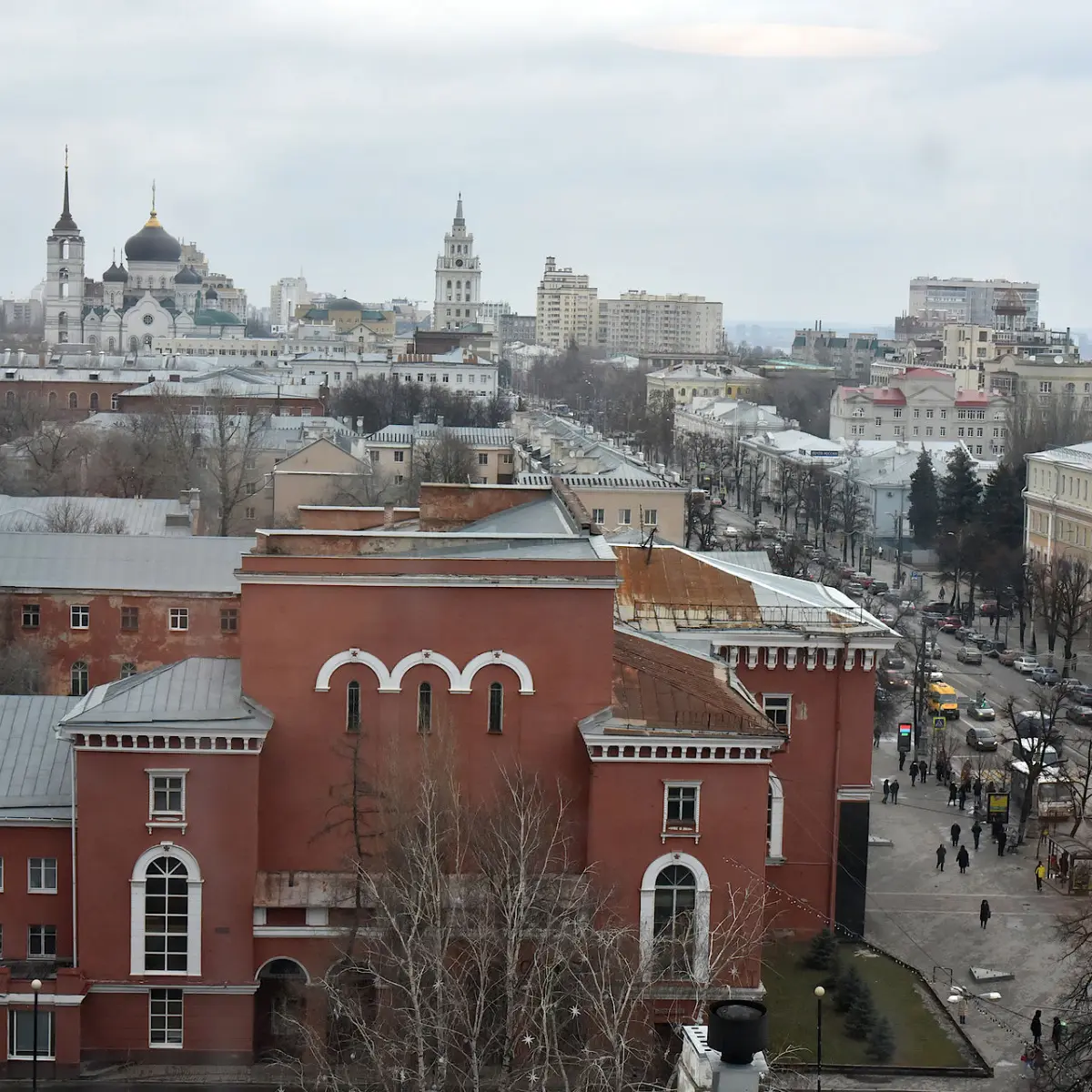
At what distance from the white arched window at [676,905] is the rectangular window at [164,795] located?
4.88 meters

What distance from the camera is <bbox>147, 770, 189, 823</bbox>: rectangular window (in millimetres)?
20859

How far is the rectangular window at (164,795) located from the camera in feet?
68.4

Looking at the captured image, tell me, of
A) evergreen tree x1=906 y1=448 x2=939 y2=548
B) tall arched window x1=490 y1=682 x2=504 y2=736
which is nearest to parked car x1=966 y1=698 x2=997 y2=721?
tall arched window x1=490 y1=682 x2=504 y2=736

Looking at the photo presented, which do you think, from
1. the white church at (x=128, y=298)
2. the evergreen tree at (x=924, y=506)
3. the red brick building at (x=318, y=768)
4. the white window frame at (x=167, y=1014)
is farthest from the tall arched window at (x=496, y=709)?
the white church at (x=128, y=298)

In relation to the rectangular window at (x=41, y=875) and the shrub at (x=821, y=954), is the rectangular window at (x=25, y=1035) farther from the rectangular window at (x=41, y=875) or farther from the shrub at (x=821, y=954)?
the shrub at (x=821, y=954)

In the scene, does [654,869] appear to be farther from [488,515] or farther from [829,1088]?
[488,515]

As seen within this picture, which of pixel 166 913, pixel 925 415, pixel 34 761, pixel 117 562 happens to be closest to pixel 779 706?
pixel 166 913

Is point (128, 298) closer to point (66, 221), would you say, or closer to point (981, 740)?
point (66, 221)

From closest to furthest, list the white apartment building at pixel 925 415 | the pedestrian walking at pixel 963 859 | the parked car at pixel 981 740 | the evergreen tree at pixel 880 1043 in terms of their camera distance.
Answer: the evergreen tree at pixel 880 1043, the pedestrian walking at pixel 963 859, the parked car at pixel 981 740, the white apartment building at pixel 925 415

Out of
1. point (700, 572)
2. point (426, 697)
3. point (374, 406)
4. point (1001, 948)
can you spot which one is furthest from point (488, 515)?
point (374, 406)

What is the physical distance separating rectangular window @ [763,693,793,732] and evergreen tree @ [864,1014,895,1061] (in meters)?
4.60

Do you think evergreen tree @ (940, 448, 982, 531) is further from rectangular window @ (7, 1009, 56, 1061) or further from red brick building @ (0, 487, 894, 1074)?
rectangular window @ (7, 1009, 56, 1061)

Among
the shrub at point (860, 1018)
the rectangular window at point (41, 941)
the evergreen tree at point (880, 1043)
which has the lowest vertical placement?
the evergreen tree at point (880, 1043)

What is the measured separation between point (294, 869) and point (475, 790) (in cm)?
210
